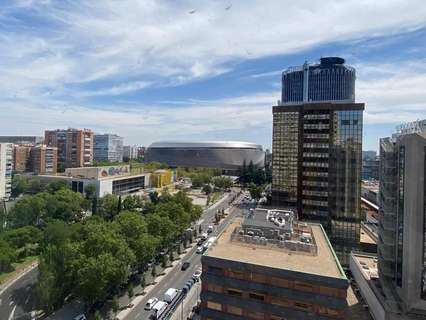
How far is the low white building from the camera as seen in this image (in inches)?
3305

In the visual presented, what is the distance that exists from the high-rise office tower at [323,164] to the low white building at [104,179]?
5036 centimetres

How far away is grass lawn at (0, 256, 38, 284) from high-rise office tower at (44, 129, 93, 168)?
81.7 meters

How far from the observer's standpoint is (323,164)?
5450 centimetres

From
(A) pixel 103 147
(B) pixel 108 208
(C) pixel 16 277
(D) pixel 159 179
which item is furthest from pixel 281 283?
(A) pixel 103 147

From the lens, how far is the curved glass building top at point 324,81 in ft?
576

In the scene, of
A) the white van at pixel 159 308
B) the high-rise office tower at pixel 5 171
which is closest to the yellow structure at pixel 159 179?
the high-rise office tower at pixel 5 171

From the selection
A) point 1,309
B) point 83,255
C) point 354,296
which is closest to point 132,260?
point 83,255

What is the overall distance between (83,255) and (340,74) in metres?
181

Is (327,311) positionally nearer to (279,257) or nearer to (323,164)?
(279,257)

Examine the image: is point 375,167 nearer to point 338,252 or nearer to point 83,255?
point 338,252

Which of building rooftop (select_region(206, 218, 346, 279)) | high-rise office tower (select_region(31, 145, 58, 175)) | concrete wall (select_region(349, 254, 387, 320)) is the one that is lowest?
concrete wall (select_region(349, 254, 387, 320))

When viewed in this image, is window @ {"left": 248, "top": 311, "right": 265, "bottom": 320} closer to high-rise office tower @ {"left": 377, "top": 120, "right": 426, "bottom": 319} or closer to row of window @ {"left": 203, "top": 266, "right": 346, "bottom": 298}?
row of window @ {"left": 203, "top": 266, "right": 346, "bottom": 298}

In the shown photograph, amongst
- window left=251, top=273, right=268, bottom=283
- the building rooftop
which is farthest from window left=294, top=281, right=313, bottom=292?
window left=251, top=273, right=268, bottom=283

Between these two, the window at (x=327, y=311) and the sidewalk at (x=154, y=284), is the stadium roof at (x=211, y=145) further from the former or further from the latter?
the window at (x=327, y=311)
